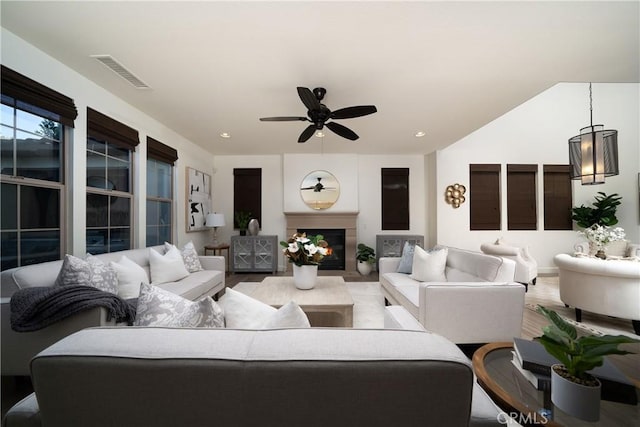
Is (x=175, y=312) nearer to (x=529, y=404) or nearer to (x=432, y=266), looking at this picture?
(x=529, y=404)

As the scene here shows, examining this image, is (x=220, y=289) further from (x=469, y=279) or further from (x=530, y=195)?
(x=530, y=195)

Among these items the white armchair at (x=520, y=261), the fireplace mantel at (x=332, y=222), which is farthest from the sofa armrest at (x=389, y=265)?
the white armchair at (x=520, y=261)

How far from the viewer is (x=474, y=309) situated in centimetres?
220

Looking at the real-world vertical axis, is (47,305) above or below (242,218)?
below

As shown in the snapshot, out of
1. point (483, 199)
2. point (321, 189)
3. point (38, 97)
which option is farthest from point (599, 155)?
point (38, 97)

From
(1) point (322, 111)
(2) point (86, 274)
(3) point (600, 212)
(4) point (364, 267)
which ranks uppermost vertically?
(1) point (322, 111)

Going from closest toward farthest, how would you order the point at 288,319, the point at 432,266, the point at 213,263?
the point at 288,319, the point at 432,266, the point at 213,263

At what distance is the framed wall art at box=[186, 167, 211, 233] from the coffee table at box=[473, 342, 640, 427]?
186 inches

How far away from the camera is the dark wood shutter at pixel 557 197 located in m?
5.61

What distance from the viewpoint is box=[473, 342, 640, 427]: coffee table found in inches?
34.1

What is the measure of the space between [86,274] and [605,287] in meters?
4.75

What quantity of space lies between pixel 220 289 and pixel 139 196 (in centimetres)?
161

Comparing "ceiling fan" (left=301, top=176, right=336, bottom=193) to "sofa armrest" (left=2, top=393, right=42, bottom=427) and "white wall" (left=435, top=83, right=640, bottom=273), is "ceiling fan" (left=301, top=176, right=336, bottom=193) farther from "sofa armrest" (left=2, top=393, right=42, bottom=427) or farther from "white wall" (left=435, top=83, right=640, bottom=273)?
"sofa armrest" (left=2, top=393, right=42, bottom=427)

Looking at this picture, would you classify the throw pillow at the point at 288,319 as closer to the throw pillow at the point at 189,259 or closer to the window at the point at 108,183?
the throw pillow at the point at 189,259
